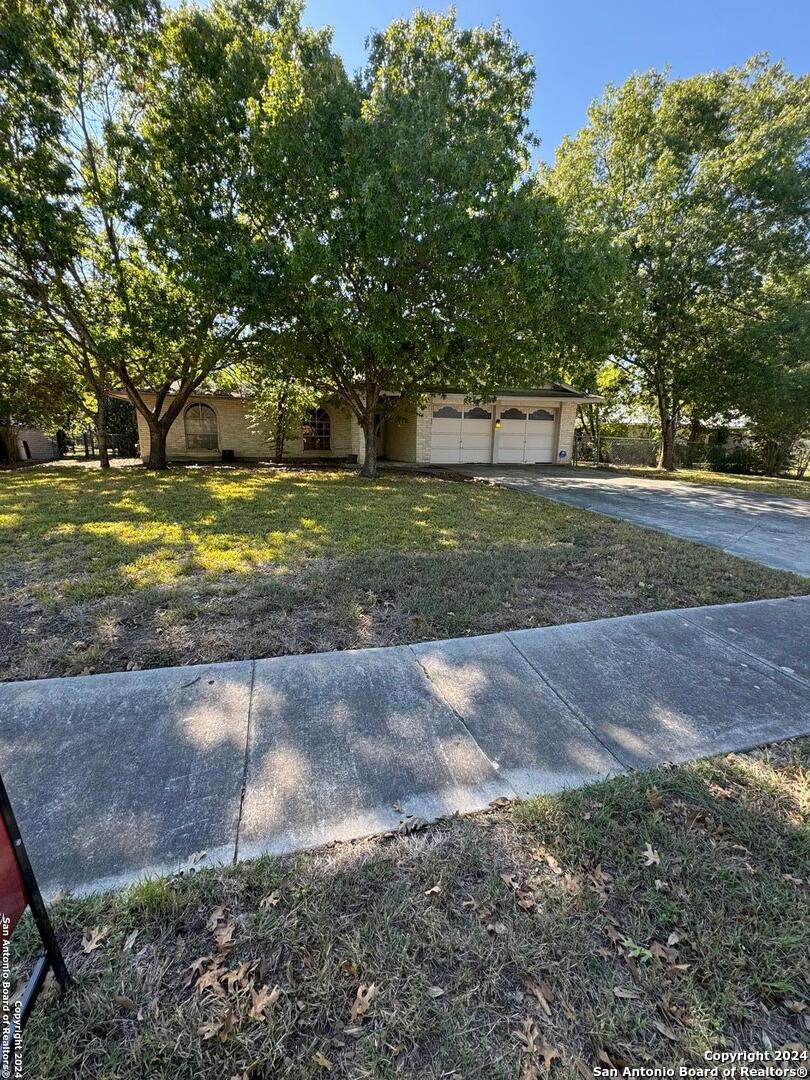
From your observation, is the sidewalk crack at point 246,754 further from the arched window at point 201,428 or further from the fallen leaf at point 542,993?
the arched window at point 201,428

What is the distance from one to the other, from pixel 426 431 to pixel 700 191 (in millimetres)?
10704

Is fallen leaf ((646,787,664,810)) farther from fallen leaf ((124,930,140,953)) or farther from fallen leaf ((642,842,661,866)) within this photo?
fallen leaf ((124,930,140,953))

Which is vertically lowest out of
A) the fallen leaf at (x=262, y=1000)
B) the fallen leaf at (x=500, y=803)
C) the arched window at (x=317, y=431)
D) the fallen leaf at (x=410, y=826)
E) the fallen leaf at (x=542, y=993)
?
the fallen leaf at (x=542, y=993)

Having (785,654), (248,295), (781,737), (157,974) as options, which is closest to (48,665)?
(157,974)

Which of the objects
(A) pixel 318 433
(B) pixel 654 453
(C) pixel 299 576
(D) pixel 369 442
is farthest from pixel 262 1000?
(B) pixel 654 453

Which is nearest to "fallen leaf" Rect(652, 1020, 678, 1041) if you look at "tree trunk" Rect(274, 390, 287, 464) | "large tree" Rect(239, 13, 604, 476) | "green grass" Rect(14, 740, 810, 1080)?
"green grass" Rect(14, 740, 810, 1080)

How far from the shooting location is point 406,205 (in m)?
8.05

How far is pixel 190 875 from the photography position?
1646 mm

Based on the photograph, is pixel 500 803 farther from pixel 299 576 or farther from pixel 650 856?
pixel 299 576

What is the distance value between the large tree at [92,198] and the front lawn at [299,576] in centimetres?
512

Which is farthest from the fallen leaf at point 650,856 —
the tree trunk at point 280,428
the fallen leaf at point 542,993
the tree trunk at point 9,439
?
the tree trunk at point 9,439

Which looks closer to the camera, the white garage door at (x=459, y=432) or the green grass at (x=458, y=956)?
the green grass at (x=458, y=956)

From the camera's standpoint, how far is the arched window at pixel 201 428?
58.3ft

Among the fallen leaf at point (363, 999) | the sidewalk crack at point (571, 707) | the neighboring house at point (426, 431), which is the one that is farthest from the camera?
the neighboring house at point (426, 431)
